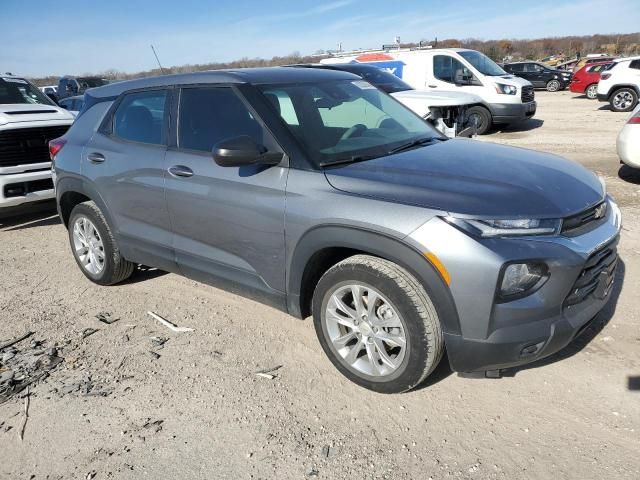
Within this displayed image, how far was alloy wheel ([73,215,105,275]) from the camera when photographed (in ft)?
15.2

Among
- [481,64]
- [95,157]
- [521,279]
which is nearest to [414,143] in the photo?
[521,279]

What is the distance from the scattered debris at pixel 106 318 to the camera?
4109mm

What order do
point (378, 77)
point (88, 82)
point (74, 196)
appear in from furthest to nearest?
point (88, 82) → point (378, 77) → point (74, 196)

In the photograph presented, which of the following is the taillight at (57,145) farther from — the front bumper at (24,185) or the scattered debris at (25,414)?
the scattered debris at (25,414)

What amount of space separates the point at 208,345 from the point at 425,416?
5.27 ft

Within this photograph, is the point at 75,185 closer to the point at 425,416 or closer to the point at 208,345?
the point at 208,345

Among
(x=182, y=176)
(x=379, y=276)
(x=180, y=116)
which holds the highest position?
(x=180, y=116)

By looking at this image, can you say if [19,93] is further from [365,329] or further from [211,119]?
[365,329]

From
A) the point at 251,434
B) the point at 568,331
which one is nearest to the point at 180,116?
the point at 251,434

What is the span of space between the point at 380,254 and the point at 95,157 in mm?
2790

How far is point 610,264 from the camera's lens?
2910mm

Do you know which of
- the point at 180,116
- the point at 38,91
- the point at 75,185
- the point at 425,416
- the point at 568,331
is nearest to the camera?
the point at 568,331

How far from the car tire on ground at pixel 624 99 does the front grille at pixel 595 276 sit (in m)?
14.8

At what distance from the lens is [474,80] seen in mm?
12555
